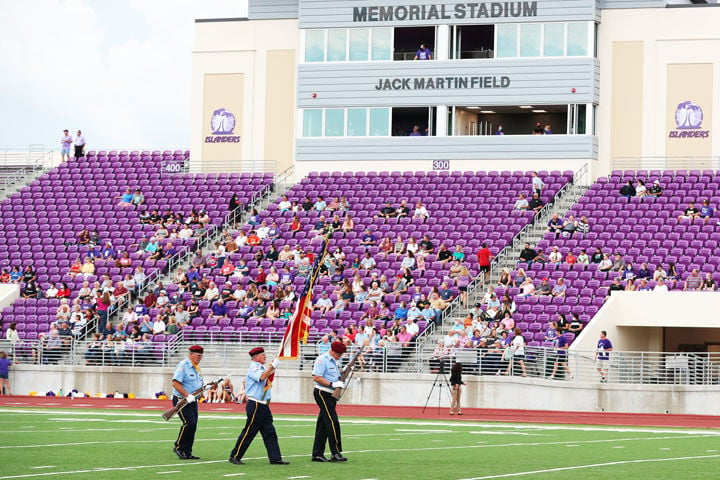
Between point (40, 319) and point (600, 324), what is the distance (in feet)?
53.0

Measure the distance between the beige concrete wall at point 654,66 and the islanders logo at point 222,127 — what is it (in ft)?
42.7

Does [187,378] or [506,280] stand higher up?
[506,280]

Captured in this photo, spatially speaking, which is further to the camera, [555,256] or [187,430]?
[555,256]

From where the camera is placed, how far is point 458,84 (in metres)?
47.0

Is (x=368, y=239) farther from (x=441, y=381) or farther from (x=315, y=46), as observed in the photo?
(x=315, y=46)

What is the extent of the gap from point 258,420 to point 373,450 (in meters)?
2.98

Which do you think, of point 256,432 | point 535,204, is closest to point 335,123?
point 535,204

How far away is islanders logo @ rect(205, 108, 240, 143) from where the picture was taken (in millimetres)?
50312

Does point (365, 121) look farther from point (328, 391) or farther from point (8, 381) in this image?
point (328, 391)

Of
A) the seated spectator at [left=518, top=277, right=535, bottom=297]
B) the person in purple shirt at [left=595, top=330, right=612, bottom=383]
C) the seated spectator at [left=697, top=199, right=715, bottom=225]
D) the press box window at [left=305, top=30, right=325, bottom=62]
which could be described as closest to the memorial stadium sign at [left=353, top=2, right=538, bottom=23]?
the press box window at [left=305, top=30, right=325, bottom=62]

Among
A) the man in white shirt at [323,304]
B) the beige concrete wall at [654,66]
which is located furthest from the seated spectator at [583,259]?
the beige concrete wall at [654,66]

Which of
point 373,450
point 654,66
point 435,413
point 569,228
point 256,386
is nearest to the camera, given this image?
point 256,386

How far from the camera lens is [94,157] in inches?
2073

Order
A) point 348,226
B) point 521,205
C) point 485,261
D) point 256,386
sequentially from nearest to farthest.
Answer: point 256,386
point 485,261
point 521,205
point 348,226
